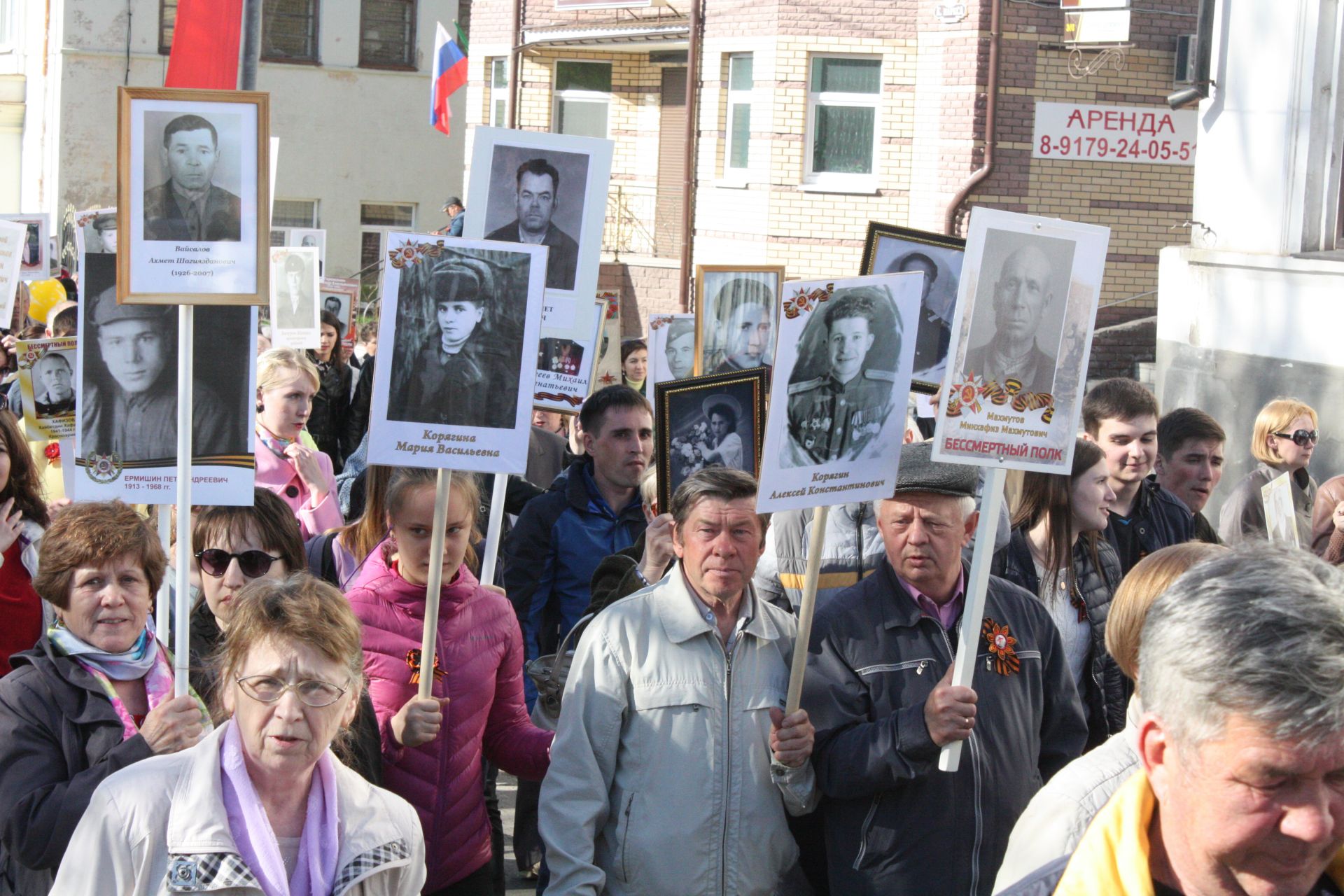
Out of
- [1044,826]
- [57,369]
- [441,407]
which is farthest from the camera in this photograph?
[57,369]

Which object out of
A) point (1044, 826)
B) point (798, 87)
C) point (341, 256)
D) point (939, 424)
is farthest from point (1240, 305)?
point (341, 256)

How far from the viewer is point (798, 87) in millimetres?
20844

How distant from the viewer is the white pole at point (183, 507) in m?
3.52

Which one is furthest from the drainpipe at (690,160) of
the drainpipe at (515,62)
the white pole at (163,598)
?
the white pole at (163,598)

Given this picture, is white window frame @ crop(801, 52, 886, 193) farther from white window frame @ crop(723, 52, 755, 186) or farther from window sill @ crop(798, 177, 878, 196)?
white window frame @ crop(723, 52, 755, 186)

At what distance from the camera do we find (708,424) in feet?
16.1

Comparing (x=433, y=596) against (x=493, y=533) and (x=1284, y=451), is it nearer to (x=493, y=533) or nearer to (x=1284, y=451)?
(x=493, y=533)

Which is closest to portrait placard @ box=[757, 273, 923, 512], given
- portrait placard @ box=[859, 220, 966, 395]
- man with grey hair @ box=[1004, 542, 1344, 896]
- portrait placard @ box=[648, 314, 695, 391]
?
portrait placard @ box=[859, 220, 966, 395]

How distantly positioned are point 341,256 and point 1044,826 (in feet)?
89.4

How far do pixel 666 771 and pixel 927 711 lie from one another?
64cm

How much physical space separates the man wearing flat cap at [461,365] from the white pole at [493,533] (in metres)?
0.73

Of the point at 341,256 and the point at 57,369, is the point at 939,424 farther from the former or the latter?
the point at 341,256

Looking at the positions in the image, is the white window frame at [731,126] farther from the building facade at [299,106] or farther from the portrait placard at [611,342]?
the portrait placard at [611,342]

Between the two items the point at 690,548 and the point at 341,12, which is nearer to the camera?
the point at 690,548
